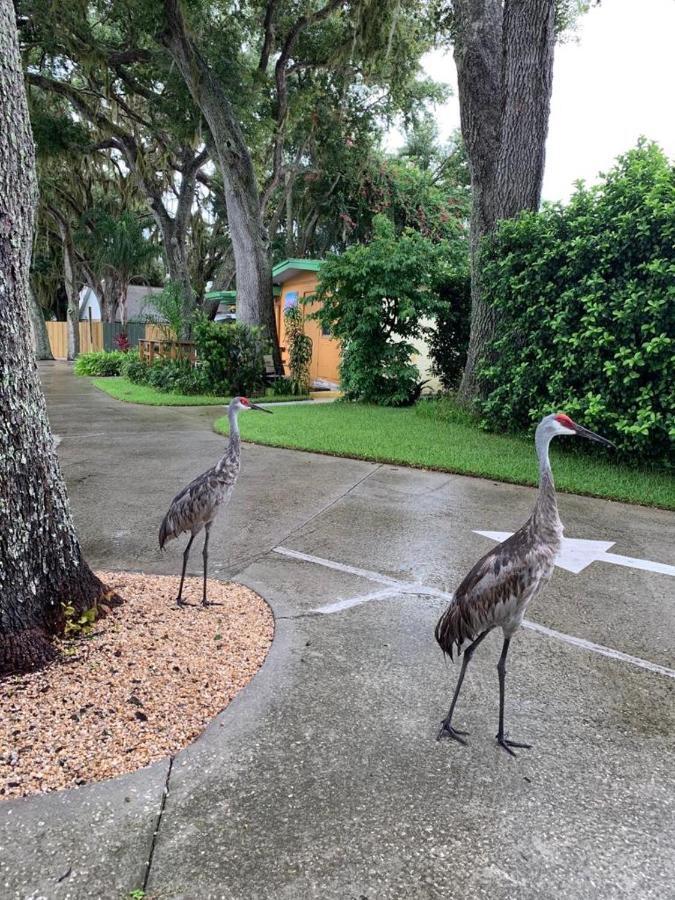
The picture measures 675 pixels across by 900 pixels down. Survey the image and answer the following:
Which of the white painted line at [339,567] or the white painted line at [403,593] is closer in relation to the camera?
the white painted line at [403,593]

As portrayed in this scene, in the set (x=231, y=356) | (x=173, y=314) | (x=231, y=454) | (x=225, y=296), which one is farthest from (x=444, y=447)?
(x=225, y=296)

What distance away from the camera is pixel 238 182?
48.9 ft

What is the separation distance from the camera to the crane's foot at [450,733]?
7.91 ft

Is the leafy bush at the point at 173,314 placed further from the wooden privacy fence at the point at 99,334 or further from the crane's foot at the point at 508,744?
the crane's foot at the point at 508,744

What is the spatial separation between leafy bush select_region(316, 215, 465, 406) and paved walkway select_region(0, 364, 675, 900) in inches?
336

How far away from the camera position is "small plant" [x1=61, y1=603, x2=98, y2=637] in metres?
2.94

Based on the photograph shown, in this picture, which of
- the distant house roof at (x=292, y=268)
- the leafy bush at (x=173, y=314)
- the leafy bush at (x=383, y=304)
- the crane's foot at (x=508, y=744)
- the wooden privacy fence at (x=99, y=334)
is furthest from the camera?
the wooden privacy fence at (x=99, y=334)

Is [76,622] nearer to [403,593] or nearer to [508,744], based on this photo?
[403,593]

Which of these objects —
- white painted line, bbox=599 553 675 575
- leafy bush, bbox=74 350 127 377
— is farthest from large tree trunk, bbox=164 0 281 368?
white painted line, bbox=599 553 675 575

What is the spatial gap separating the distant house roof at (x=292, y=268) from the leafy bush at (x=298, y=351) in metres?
2.91

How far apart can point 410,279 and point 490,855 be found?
37.9 ft

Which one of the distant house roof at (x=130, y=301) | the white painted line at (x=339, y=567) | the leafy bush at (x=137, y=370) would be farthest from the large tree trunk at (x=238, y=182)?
the distant house roof at (x=130, y=301)

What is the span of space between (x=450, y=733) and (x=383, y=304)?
11.3 metres

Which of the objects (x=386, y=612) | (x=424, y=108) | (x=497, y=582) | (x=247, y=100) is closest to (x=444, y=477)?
(x=386, y=612)
